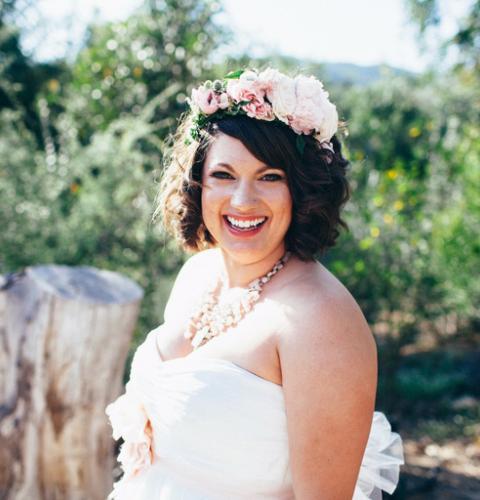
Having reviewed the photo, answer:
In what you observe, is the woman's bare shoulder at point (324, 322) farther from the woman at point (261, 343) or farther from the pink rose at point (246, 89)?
the pink rose at point (246, 89)

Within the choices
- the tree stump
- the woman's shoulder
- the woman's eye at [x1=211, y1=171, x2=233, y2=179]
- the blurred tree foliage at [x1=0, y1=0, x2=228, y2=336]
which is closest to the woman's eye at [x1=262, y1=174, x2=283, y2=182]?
the woman's eye at [x1=211, y1=171, x2=233, y2=179]

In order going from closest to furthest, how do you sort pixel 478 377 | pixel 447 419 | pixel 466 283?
pixel 447 419
pixel 466 283
pixel 478 377

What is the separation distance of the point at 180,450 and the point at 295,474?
365mm

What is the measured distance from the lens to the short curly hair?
5.78 ft

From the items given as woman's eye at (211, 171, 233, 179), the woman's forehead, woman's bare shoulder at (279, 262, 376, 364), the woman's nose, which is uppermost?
the woman's forehead

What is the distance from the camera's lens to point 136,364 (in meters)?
2.09

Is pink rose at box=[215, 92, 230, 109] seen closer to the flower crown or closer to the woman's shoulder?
the flower crown

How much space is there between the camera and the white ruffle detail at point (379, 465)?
207 cm

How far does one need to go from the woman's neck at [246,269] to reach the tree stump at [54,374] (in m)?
1.22

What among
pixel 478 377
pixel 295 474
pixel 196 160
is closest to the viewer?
pixel 295 474

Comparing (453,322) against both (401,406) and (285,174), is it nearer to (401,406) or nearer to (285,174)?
(401,406)

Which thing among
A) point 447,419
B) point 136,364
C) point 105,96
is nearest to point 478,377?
point 447,419

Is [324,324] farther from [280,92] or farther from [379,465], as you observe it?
[379,465]

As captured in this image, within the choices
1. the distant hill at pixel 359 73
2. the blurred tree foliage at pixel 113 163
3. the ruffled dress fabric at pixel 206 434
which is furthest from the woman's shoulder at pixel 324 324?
the distant hill at pixel 359 73
